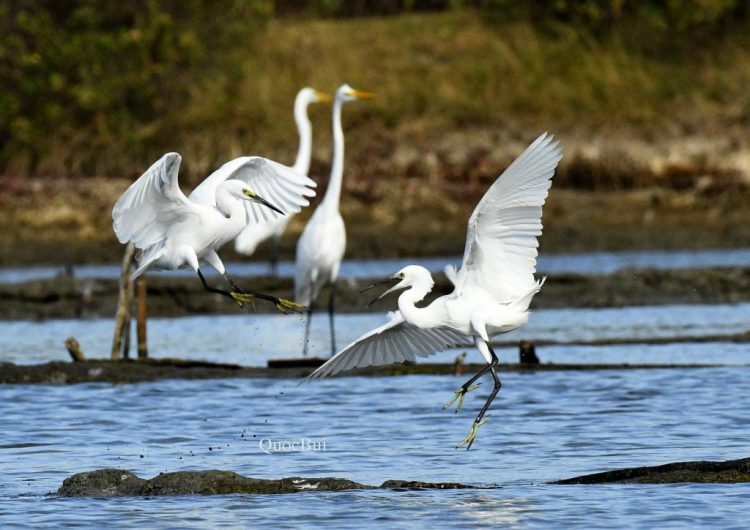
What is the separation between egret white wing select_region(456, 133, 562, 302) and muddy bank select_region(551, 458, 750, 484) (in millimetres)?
1490

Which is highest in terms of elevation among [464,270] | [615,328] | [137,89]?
[137,89]

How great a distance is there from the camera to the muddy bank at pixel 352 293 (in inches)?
654

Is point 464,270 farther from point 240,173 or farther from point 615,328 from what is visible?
point 615,328

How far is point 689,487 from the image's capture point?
297 inches

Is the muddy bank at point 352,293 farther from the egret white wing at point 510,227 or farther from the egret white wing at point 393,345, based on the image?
the egret white wing at point 510,227

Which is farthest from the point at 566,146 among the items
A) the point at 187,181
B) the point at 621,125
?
the point at 187,181

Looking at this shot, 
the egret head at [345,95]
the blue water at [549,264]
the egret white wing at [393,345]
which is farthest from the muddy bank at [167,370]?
the blue water at [549,264]

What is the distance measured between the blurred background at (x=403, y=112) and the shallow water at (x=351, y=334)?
548cm

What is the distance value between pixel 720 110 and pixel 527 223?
18195 millimetres

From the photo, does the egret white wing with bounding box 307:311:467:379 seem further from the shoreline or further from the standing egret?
the standing egret

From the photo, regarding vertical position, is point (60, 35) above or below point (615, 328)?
above

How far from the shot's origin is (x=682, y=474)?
7.46m

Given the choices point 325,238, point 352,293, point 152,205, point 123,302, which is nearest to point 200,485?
point 152,205

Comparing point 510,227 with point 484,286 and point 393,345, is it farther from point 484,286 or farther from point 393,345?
point 393,345
